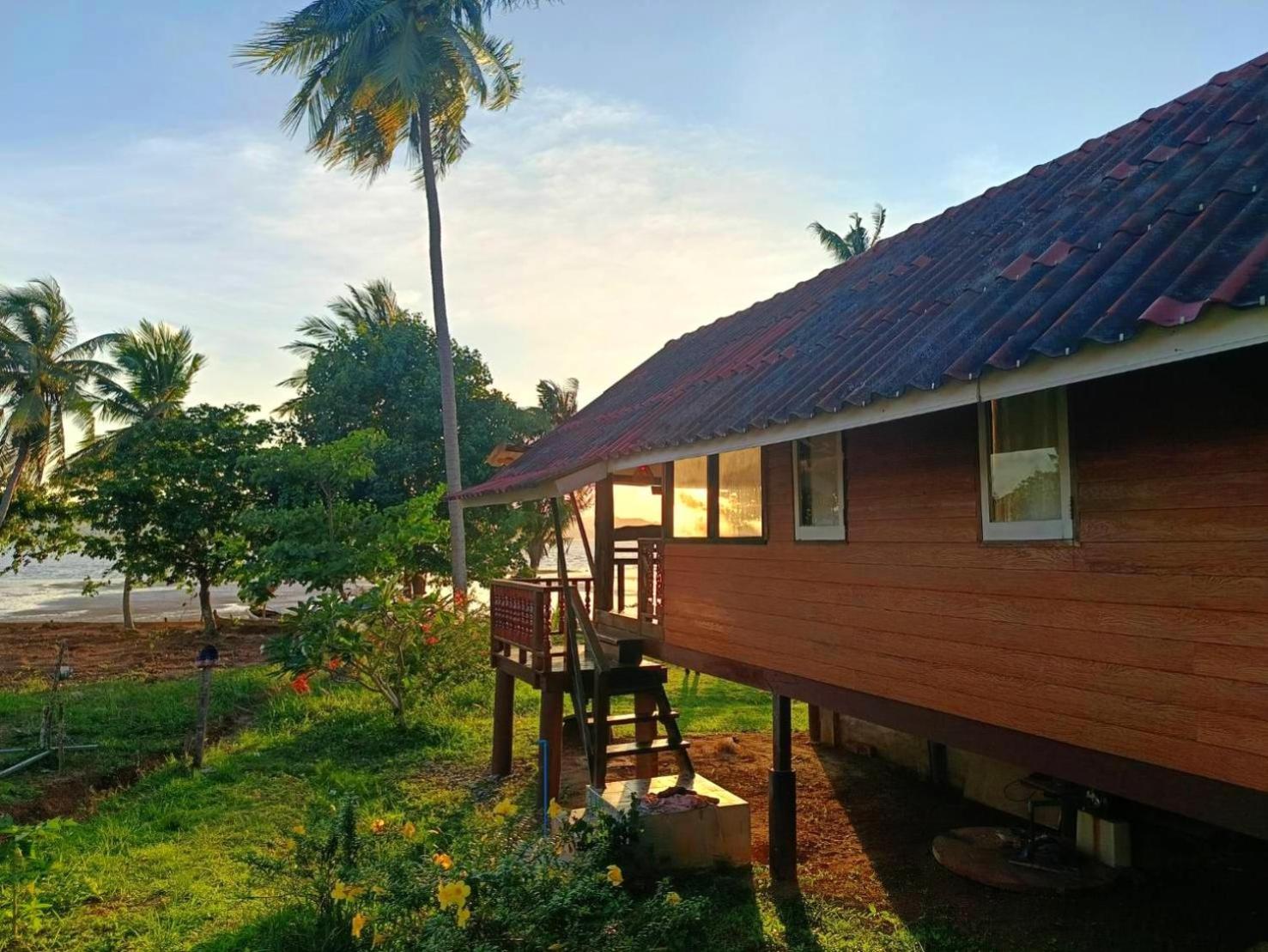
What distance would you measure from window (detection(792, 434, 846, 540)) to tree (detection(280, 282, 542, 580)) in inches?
635

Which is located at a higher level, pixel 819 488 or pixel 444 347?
pixel 444 347

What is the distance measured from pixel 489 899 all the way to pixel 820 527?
3527mm

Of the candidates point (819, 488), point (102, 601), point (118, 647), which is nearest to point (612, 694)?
point (819, 488)

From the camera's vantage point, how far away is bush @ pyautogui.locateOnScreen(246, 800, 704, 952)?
4559 millimetres

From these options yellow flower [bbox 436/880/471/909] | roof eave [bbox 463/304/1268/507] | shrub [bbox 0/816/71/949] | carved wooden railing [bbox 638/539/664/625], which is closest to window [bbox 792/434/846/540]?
roof eave [bbox 463/304/1268/507]

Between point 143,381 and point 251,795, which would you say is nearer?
point 251,795

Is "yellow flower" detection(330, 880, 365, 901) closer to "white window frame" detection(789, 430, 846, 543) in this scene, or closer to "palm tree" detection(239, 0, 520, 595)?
"white window frame" detection(789, 430, 846, 543)

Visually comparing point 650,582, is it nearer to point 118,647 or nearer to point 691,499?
point 691,499

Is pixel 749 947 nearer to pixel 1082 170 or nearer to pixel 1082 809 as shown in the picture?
pixel 1082 809

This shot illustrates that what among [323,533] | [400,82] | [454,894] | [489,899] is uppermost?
[400,82]

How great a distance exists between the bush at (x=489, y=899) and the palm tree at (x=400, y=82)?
12.2 metres

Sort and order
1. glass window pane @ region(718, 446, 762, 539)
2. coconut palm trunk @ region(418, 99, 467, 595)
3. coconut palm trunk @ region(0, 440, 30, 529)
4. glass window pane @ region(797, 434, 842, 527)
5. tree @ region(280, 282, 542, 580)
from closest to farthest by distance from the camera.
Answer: glass window pane @ region(797, 434, 842, 527) < glass window pane @ region(718, 446, 762, 539) < coconut palm trunk @ region(418, 99, 467, 595) < tree @ region(280, 282, 542, 580) < coconut palm trunk @ region(0, 440, 30, 529)

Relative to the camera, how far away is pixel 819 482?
22.5 ft

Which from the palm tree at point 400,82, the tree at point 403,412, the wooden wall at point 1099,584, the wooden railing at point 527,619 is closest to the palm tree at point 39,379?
the tree at point 403,412
